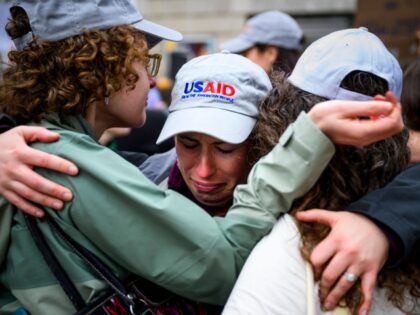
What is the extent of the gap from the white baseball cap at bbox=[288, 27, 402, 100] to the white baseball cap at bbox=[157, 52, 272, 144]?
279 millimetres

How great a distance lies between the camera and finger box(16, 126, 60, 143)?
60.0 inches

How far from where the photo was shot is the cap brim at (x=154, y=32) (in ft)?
6.15

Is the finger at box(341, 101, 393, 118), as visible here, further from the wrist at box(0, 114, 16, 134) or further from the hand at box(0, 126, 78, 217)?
the wrist at box(0, 114, 16, 134)

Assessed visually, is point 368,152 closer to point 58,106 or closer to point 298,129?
point 298,129

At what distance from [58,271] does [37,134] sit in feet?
1.19

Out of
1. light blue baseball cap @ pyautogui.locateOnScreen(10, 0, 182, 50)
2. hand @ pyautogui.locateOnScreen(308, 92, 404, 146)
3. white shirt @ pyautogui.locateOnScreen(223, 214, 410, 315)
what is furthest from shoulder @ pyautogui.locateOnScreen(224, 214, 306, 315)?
light blue baseball cap @ pyautogui.locateOnScreen(10, 0, 182, 50)

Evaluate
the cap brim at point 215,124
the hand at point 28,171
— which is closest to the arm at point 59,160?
the hand at point 28,171

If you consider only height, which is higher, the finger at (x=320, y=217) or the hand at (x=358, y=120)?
the hand at (x=358, y=120)

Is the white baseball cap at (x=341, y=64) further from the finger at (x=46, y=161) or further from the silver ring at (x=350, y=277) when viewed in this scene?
the finger at (x=46, y=161)

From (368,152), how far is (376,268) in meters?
0.33

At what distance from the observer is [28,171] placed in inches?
59.1

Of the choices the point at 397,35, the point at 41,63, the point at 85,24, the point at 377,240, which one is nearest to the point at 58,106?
the point at 41,63

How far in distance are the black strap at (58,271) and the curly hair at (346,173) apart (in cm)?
58

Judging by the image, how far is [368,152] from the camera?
4.98ft
